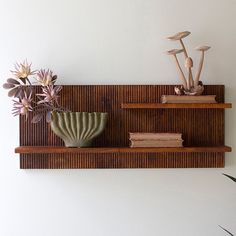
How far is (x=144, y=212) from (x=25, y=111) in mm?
465

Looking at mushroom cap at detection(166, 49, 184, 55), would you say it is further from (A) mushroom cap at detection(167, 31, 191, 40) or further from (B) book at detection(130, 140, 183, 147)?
(B) book at detection(130, 140, 183, 147)

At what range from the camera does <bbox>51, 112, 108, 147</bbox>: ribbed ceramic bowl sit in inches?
39.3

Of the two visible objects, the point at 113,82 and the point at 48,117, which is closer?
the point at 48,117

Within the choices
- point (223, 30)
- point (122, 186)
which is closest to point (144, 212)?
point (122, 186)

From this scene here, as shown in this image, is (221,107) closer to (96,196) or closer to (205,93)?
(205,93)

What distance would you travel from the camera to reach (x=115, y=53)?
1.10 m

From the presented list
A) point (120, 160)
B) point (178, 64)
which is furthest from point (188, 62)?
point (120, 160)

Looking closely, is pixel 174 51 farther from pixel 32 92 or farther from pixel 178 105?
pixel 32 92

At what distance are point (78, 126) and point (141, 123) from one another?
0.20 metres

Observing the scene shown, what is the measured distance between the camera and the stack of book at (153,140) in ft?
3.36

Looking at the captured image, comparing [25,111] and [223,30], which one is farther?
[223,30]

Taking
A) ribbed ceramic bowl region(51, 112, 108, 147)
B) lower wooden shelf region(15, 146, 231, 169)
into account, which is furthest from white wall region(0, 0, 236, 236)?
ribbed ceramic bowl region(51, 112, 108, 147)

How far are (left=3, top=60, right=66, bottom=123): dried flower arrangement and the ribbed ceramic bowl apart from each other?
33 mm

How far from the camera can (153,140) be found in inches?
40.5
